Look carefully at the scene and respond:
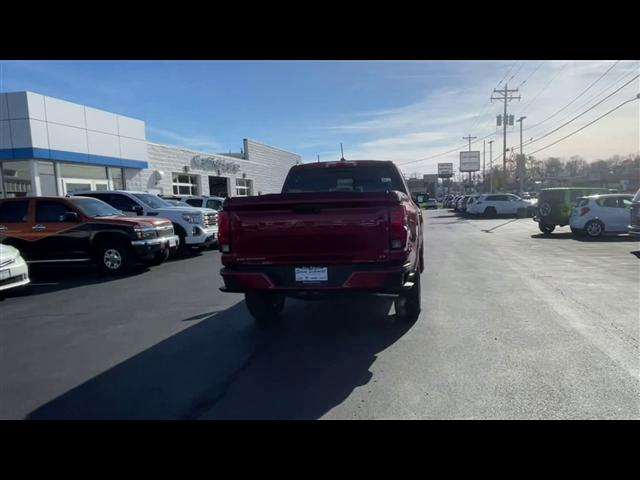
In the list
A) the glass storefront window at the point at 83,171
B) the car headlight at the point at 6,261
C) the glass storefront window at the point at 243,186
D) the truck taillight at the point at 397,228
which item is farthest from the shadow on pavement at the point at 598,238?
the glass storefront window at the point at 243,186

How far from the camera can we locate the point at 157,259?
10.8 metres

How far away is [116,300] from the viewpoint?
733 cm

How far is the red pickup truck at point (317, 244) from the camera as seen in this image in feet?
14.1

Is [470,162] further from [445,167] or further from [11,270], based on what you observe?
[11,270]

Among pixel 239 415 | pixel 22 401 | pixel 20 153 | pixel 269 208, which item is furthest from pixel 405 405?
pixel 20 153

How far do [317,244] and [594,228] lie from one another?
14275 millimetres

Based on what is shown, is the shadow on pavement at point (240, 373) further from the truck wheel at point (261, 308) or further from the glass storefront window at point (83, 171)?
the glass storefront window at point (83, 171)

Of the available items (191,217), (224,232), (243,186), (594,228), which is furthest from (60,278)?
(243,186)

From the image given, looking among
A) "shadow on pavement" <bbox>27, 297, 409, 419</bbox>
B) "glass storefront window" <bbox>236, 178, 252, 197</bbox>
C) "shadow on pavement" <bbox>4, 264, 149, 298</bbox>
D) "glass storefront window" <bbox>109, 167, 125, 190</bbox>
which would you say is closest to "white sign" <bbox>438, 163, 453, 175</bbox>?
"glass storefront window" <bbox>236, 178, 252, 197</bbox>
